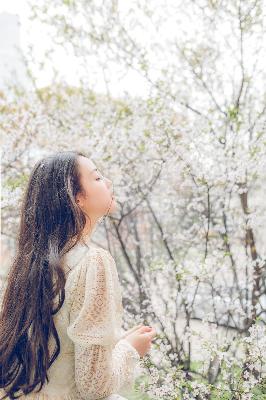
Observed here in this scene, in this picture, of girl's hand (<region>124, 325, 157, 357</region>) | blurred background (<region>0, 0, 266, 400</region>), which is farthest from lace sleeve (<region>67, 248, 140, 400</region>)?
blurred background (<region>0, 0, 266, 400</region>)

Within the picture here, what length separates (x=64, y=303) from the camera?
1.23m

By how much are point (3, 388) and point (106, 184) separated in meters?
0.66

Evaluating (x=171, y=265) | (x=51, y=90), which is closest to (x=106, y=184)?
(x=171, y=265)

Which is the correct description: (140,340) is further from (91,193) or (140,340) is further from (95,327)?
(91,193)

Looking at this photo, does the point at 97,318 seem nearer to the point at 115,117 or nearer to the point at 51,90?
the point at 115,117

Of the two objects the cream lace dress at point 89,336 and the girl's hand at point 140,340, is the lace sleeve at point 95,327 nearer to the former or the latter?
the cream lace dress at point 89,336

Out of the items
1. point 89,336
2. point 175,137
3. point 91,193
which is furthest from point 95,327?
point 175,137

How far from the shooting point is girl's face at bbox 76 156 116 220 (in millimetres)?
1373

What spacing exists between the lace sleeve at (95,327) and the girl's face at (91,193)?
185mm

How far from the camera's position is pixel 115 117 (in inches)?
162

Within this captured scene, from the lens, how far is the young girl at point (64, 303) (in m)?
1.18

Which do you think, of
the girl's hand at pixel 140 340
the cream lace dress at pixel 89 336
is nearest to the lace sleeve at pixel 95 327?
the cream lace dress at pixel 89 336

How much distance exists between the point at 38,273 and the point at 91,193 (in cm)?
28

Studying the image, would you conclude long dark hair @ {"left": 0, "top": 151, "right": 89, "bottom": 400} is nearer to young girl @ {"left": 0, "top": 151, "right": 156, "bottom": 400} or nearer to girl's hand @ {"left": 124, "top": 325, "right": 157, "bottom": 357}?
young girl @ {"left": 0, "top": 151, "right": 156, "bottom": 400}
